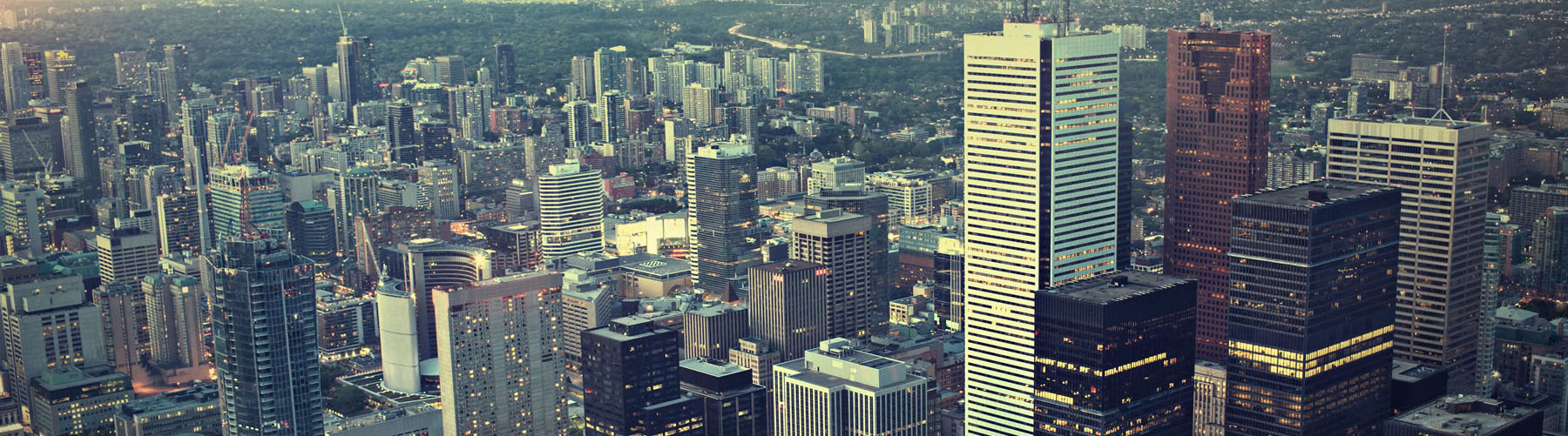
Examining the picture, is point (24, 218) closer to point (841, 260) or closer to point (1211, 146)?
point (841, 260)

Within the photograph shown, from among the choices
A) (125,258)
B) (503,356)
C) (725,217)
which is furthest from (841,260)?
(125,258)

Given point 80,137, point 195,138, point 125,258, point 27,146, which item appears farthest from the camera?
point 195,138

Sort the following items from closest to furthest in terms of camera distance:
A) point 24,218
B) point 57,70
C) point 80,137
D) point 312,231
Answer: point 24,218 → point 312,231 → point 80,137 → point 57,70

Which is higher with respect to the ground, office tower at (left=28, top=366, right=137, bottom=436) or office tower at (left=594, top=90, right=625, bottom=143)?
office tower at (left=594, top=90, right=625, bottom=143)

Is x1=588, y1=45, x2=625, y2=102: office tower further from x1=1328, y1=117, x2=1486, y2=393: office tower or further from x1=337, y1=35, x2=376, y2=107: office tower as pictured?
x1=1328, y1=117, x2=1486, y2=393: office tower

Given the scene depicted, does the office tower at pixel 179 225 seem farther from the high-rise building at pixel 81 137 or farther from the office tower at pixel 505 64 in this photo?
the office tower at pixel 505 64

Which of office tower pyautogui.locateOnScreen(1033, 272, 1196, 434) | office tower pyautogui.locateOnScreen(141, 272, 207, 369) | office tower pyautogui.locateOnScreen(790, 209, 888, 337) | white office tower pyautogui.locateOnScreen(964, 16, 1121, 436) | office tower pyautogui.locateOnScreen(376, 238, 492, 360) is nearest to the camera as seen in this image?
office tower pyautogui.locateOnScreen(1033, 272, 1196, 434)

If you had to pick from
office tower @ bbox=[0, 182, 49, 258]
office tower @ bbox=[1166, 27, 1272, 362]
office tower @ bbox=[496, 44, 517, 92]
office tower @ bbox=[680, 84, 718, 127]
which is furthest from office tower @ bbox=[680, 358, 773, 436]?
office tower @ bbox=[496, 44, 517, 92]
